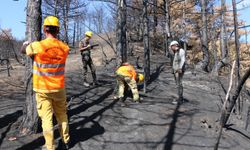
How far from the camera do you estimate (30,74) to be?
7.59m

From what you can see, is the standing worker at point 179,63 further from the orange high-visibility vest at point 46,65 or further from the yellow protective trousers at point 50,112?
the orange high-visibility vest at point 46,65

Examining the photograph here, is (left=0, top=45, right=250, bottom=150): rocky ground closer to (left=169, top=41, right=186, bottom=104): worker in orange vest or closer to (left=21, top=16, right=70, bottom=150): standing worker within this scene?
(left=169, top=41, right=186, bottom=104): worker in orange vest

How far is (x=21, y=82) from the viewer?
15570 mm

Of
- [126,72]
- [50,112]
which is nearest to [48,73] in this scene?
[50,112]

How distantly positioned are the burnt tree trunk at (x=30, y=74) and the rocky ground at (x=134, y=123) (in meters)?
0.27

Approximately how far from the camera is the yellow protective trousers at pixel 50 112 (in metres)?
6.36

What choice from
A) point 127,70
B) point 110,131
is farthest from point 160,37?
point 110,131

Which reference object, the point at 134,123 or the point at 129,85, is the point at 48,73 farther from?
the point at 129,85

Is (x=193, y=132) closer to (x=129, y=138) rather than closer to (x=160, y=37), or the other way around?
(x=129, y=138)

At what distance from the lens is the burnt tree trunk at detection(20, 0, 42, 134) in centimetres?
755

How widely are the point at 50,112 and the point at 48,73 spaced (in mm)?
667

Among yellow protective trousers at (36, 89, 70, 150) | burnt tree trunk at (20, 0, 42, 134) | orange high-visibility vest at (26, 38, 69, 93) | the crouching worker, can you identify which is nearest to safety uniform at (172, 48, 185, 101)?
the crouching worker

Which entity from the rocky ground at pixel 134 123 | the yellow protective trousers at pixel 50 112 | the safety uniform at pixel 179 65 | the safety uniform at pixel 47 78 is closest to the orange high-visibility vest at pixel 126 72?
the rocky ground at pixel 134 123

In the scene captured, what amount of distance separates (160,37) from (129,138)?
91.5 feet
